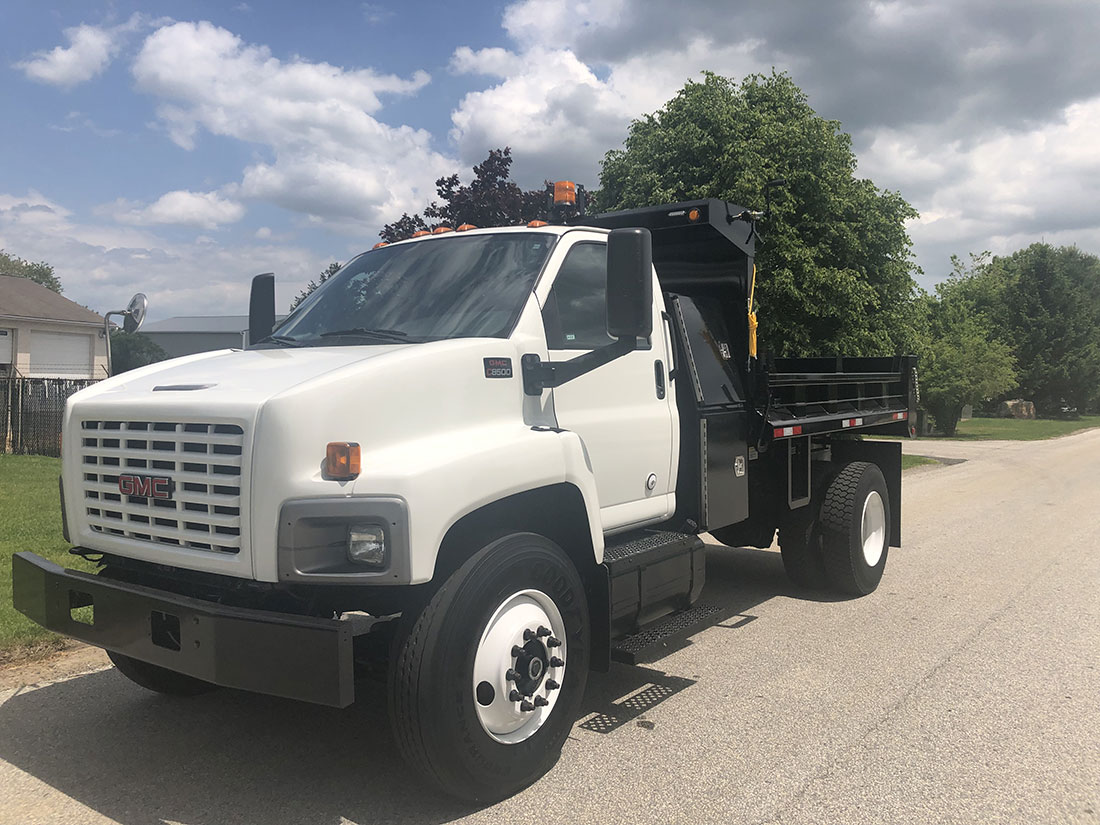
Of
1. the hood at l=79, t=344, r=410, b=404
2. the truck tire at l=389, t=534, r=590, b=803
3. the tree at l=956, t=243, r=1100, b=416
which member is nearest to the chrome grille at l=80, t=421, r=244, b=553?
the hood at l=79, t=344, r=410, b=404

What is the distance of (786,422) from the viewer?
6.16m

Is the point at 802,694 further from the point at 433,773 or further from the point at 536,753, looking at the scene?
the point at 433,773

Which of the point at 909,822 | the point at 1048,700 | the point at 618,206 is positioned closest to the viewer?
the point at 909,822

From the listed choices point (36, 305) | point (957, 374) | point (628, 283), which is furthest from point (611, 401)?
point (36, 305)

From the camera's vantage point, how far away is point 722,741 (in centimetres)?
420

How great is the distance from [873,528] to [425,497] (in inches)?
209

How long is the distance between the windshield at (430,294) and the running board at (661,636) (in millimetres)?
1659

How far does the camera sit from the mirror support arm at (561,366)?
13.1ft

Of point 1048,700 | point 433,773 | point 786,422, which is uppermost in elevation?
point 786,422

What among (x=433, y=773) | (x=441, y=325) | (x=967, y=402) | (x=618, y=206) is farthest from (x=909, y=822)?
(x=967, y=402)

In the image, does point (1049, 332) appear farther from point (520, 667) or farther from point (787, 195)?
point (520, 667)

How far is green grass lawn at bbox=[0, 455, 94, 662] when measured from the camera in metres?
5.41

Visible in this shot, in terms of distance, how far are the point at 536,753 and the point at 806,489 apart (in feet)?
12.6

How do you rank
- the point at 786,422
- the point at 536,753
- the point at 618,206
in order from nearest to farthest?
the point at 536,753 < the point at 786,422 < the point at 618,206
